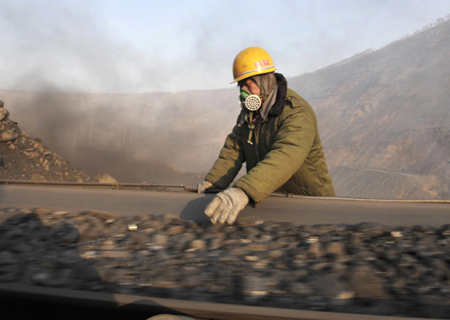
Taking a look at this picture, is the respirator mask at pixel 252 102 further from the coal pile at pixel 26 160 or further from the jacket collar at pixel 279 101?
the coal pile at pixel 26 160

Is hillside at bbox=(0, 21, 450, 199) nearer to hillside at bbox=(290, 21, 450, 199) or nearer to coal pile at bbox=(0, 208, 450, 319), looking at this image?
hillside at bbox=(290, 21, 450, 199)

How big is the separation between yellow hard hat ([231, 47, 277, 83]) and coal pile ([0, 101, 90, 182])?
762 cm

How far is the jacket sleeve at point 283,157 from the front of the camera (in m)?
2.47

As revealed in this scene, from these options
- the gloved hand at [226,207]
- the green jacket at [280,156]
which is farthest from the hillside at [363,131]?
Result: the gloved hand at [226,207]

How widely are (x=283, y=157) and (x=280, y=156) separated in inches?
1.0

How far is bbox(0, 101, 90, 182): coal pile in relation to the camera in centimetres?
919

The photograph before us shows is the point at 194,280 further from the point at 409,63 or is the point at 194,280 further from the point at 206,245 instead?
the point at 409,63

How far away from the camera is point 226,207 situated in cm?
237

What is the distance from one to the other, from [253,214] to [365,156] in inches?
688

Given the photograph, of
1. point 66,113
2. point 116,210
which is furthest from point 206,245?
point 66,113

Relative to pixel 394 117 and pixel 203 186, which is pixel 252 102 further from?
pixel 394 117

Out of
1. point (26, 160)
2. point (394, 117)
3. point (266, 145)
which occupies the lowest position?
point (266, 145)

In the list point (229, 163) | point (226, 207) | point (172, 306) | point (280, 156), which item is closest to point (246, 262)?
point (226, 207)

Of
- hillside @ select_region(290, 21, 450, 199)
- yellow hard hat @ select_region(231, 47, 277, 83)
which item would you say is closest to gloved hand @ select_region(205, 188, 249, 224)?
yellow hard hat @ select_region(231, 47, 277, 83)
